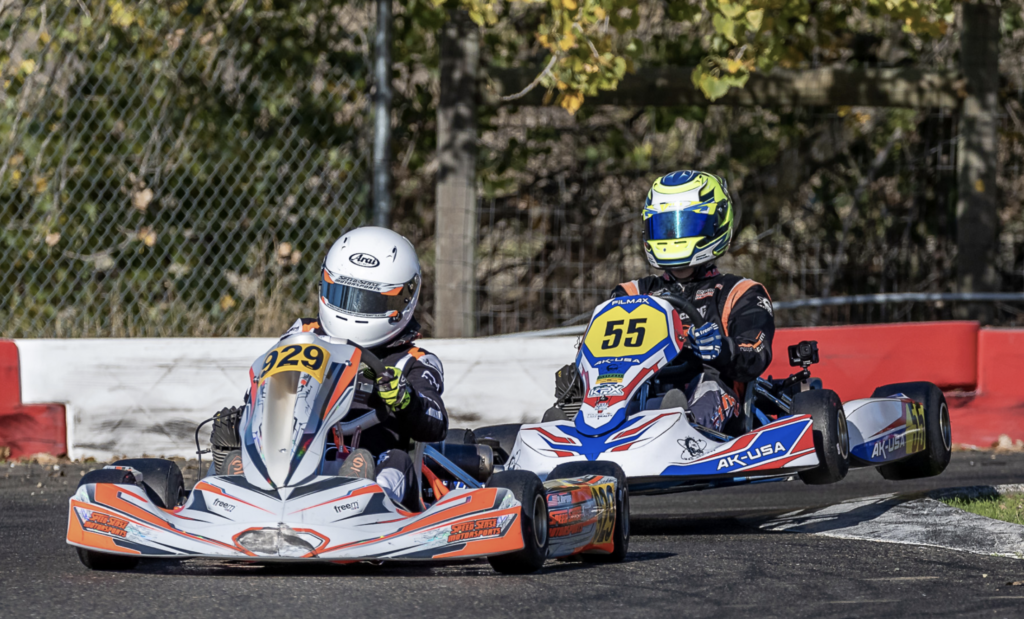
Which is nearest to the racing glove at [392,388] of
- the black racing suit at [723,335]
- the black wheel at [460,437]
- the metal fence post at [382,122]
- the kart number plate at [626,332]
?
the black wheel at [460,437]

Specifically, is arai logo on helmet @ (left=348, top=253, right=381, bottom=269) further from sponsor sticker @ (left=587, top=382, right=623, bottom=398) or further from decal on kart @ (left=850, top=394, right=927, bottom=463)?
decal on kart @ (left=850, top=394, right=927, bottom=463)

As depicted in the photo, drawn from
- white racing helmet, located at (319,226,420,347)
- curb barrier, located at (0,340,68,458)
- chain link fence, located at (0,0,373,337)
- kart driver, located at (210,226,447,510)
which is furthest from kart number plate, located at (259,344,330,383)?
chain link fence, located at (0,0,373,337)

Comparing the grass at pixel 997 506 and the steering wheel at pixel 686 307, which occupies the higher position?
the steering wheel at pixel 686 307

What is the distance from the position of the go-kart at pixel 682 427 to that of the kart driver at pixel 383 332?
553 millimetres

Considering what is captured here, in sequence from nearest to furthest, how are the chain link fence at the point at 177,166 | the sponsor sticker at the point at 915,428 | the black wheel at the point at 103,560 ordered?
the black wheel at the point at 103,560 → the sponsor sticker at the point at 915,428 → the chain link fence at the point at 177,166

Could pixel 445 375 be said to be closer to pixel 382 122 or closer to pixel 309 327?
pixel 382 122

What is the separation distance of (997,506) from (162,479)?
3379mm

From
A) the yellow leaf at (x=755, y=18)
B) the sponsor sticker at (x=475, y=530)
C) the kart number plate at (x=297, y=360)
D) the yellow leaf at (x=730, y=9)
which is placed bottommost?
the sponsor sticker at (x=475, y=530)

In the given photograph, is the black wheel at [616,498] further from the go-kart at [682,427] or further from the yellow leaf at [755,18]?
the yellow leaf at [755,18]

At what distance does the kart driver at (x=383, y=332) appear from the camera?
492 cm

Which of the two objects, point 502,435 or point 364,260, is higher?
point 364,260

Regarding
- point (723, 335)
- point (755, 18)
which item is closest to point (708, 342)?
point (723, 335)

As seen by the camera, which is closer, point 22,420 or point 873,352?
point 22,420

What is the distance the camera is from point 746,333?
6430mm
